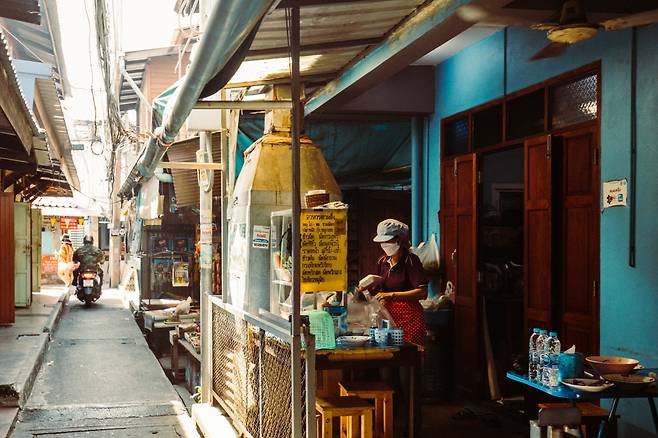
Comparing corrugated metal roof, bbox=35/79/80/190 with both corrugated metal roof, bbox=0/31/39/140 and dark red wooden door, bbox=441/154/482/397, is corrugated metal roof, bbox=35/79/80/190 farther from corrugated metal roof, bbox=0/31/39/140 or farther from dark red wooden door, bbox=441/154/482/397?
dark red wooden door, bbox=441/154/482/397

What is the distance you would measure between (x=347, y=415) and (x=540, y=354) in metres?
1.71

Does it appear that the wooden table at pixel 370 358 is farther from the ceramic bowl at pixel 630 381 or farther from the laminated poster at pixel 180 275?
the laminated poster at pixel 180 275

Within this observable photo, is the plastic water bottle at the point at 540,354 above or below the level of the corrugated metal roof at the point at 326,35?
below

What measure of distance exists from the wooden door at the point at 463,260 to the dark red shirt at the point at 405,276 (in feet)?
5.79

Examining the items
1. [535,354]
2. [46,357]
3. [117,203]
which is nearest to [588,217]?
[535,354]

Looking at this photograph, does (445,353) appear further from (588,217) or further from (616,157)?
(616,157)

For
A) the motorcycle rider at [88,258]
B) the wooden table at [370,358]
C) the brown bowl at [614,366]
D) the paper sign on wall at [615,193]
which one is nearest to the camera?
the brown bowl at [614,366]

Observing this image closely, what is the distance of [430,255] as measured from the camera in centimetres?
1008

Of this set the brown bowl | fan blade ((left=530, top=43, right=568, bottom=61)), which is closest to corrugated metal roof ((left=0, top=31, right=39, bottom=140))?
fan blade ((left=530, top=43, right=568, bottom=61))

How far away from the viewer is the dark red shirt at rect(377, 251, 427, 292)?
7480 mm

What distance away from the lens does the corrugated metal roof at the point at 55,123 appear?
1075 centimetres

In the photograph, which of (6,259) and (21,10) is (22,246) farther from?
(21,10)


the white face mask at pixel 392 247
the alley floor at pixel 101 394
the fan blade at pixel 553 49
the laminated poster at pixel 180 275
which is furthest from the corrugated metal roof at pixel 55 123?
the fan blade at pixel 553 49

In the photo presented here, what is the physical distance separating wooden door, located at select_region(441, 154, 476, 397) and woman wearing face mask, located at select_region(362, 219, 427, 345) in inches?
68.1
